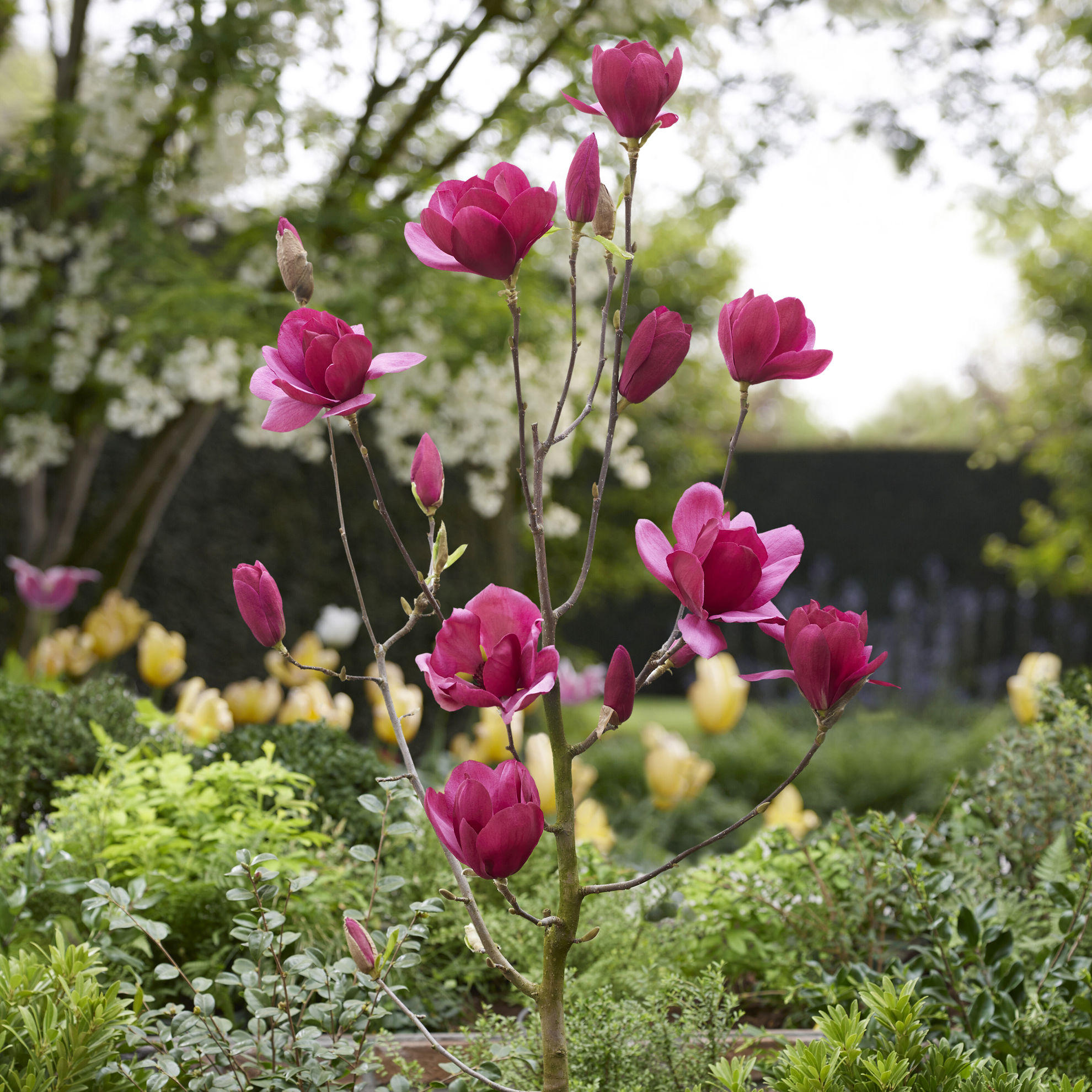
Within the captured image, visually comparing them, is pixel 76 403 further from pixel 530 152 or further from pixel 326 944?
pixel 326 944

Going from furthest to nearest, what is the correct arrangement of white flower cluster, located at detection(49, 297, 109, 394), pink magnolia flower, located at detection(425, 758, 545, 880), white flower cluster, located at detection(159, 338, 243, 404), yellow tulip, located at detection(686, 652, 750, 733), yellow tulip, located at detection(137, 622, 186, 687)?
white flower cluster, located at detection(49, 297, 109, 394) → yellow tulip, located at detection(686, 652, 750, 733) → white flower cluster, located at detection(159, 338, 243, 404) → yellow tulip, located at detection(137, 622, 186, 687) → pink magnolia flower, located at detection(425, 758, 545, 880)

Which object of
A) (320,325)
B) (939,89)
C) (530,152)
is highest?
(939,89)

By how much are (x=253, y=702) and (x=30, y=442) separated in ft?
5.26

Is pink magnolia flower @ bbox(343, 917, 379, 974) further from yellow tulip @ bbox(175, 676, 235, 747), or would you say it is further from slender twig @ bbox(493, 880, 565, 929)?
yellow tulip @ bbox(175, 676, 235, 747)

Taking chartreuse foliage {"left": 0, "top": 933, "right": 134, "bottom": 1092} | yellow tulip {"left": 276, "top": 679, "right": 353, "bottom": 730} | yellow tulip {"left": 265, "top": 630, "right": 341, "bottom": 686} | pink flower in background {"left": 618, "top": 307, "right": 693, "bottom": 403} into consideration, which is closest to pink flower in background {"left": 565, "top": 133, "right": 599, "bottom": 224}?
pink flower in background {"left": 618, "top": 307, "right": 693, "bottom": 403}

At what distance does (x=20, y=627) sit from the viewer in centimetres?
375

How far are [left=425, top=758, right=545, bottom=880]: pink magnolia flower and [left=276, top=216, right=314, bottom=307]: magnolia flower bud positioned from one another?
46cm

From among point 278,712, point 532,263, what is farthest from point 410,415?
point 278,712

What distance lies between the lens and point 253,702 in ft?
8.23

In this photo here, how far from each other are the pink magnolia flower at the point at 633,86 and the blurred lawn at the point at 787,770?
132 inches

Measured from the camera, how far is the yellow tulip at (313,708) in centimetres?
222

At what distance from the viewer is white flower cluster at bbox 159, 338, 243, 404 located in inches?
114

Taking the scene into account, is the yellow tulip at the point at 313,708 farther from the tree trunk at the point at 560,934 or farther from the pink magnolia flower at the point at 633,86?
the pink magnolia flower at the point at 633,86

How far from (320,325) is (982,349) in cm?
2463
